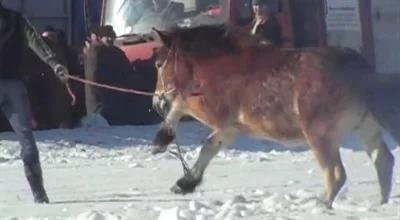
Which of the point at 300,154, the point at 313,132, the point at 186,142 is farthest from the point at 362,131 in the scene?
the point at 186,142

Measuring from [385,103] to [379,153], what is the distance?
2.37 feet

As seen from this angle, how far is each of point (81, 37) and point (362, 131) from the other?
15302 mm

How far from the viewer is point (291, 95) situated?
9922 millimetres

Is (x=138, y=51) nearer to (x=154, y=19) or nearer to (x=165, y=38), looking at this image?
(x=154, y=19)

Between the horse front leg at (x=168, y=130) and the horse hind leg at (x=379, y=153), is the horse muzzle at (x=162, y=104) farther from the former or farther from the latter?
the horse hind leg at (x=379, y=153)

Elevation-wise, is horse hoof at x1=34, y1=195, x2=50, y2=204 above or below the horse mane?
below

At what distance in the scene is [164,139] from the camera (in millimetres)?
11320

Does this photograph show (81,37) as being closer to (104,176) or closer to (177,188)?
(104,176)

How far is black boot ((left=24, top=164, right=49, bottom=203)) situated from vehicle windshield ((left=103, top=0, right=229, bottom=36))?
7.76 metres

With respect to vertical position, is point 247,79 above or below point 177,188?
above

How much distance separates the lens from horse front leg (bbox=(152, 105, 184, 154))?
11.1 meters

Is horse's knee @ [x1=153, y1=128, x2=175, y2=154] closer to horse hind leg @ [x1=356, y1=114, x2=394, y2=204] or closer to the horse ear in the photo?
the horse ear

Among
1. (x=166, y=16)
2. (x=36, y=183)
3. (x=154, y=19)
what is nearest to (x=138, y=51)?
(x=154, y=19)

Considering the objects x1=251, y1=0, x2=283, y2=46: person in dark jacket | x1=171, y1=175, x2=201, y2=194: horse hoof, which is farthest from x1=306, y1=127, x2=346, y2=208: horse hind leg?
x1=251, y1=0, x2=283, y2=46: person in dark jacket
